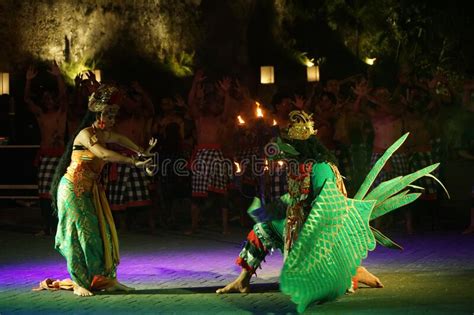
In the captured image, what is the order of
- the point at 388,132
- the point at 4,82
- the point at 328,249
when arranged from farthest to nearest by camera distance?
the point at 4,82, the point at 388,132, the point at 328,249

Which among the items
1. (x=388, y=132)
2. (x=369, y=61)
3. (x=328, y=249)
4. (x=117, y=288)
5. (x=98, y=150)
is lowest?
(x=117, y=288)

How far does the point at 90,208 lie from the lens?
28.5 ft

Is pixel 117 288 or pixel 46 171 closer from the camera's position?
pixel 117 288

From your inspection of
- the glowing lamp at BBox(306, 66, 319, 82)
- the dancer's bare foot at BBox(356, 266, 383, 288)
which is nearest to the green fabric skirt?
the dancer's bare foot at BBox(356, 266, 383, 288)

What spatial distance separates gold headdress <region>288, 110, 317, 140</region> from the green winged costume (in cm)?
12

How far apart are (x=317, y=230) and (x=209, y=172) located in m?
5.71

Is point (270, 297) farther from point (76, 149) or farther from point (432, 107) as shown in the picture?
point (432, 107)

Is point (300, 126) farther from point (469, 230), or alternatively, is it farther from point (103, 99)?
point (469, 230)

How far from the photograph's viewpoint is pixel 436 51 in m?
19.3

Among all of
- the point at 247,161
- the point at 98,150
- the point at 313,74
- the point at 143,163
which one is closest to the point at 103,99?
the point at 98,150

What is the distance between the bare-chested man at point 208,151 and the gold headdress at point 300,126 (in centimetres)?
509

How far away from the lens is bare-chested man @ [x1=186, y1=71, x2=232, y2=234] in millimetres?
13289

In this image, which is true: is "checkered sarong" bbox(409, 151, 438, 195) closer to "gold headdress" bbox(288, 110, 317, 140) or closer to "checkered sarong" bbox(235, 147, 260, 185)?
"checkered sarong" bbox(235, 147, 260, 185)

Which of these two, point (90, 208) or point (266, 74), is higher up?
point (266, 74)
